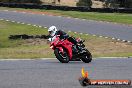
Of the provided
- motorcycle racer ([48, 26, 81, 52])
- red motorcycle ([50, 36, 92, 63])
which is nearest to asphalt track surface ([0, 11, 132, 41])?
motorcycle racer ([48, 26, 81, 52])

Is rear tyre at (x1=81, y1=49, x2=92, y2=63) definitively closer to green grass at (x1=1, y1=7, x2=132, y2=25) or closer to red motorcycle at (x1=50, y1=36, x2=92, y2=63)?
red motorcycle at (x1=50, y1=36, x2=92, y2=63)

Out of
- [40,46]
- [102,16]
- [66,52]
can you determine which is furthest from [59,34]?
[102,16]

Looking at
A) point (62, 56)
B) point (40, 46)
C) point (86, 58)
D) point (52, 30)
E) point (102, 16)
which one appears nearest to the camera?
point (52, 30)

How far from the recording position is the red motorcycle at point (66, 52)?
622 inches

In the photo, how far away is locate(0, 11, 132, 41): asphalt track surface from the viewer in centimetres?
3028

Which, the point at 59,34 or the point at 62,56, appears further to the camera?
the point at 59,34

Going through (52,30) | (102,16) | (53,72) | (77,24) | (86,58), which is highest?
(52,30)

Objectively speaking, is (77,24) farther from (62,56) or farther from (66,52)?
(62,56)

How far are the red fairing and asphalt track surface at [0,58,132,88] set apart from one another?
503 millimetres

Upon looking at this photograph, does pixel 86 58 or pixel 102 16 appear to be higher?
pixel 86 58

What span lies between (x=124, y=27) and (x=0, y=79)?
75.4 feet

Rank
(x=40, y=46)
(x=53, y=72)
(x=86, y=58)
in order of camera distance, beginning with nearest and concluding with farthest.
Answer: (x=53, y=72) < (x=86, y=58) < (x=40, y=46)

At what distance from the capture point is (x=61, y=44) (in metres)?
16.0

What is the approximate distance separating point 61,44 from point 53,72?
126 inches
